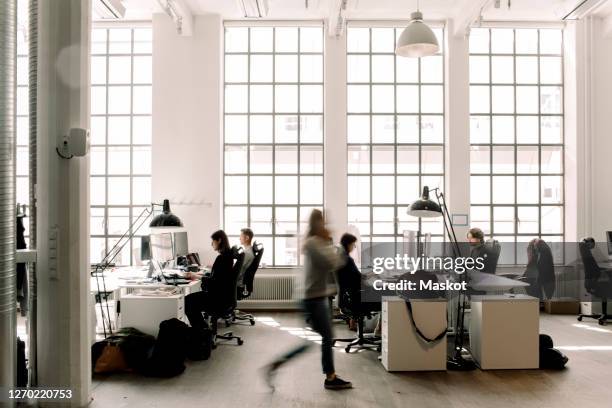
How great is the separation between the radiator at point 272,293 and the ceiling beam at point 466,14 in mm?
4807

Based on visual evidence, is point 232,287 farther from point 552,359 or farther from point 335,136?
point 335,136

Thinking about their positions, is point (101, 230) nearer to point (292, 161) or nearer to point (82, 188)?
point (292, 161)

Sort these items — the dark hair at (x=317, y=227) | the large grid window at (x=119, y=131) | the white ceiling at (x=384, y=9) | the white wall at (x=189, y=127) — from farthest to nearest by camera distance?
the large grid window at (x=119, y=131)
the white wall at (x=189, y=127)
the white ceiling at (x=384, y=9)
the dark hair at (x=317, y=227)

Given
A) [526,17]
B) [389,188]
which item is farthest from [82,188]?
[526,17]

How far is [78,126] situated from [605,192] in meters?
8.04

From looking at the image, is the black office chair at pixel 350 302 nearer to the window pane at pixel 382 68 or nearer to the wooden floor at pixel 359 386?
the wooden floor at pixel 359 386

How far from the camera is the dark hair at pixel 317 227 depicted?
4.14 m

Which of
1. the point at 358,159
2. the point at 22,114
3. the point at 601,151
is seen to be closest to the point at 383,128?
the point at 358,159

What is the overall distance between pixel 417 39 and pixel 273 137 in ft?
12.0

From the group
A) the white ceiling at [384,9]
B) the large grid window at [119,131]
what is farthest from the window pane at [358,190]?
the large grid window at [119,131]

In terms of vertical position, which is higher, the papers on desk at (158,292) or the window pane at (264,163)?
the window pane at (264,163)

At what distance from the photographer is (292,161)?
8.87 meters

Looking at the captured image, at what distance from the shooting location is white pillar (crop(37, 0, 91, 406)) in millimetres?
3977

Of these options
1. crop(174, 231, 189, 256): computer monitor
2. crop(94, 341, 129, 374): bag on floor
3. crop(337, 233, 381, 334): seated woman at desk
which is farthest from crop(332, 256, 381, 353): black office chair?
crop(174, 231, 189, 256): computer monitor
